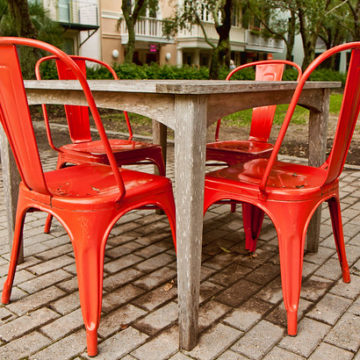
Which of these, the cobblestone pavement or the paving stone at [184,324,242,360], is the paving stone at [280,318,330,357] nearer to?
the cobblestone pavement

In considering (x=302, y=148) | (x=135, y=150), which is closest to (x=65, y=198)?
(x=135, y=150)

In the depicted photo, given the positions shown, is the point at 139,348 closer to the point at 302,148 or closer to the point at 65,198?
the point at 65,198

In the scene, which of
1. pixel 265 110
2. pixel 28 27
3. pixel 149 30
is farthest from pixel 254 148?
pixel 149 30

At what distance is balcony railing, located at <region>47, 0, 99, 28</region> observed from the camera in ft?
69.8

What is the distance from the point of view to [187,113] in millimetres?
1644

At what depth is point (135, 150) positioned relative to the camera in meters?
2.93

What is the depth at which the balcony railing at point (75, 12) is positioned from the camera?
69.8ft

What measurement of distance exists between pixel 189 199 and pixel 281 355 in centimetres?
73

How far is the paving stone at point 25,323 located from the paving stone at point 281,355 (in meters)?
0.98

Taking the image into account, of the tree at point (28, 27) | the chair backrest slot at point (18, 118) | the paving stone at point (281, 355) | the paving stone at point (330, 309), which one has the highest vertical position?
the tree at point (28, 27)

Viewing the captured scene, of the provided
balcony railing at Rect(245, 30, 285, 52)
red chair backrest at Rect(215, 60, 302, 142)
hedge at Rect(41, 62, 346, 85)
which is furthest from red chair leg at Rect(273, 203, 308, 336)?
balcony railing at Rect(245, 30, 285, 52)

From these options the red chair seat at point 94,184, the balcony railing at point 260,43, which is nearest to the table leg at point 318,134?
the red chair seat at point 94,184

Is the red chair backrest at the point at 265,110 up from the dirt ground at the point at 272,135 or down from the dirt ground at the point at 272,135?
up

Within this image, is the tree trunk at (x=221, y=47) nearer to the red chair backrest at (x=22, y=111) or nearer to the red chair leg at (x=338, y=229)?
the red chair leg at (x=338, y=229)
